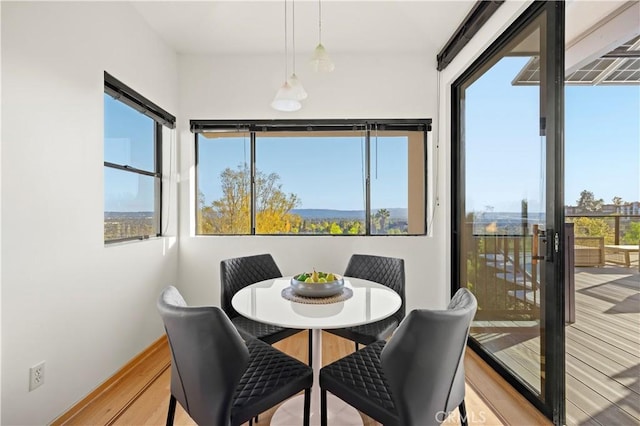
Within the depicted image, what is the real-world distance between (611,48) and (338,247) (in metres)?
2.30

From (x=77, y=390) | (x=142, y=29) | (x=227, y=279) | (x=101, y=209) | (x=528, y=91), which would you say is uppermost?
(x=142, y=29)

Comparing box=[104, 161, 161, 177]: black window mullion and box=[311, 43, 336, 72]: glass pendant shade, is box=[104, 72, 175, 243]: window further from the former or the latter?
box=[311, 43, 336, 72]: glass pendant shade

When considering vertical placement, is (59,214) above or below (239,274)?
above

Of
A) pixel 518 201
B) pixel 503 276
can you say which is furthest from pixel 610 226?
pixel 503 276

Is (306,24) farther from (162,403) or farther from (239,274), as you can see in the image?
(162,403)

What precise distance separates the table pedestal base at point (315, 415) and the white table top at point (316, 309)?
0.61 meters

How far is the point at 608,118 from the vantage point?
1617mm

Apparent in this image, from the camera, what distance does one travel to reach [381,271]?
2332 millimetres

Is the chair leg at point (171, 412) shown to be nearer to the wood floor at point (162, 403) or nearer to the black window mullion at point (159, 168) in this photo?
the wood floor at point (162, 403)

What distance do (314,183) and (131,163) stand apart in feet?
5.37

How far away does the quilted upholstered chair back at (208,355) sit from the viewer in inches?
43.0

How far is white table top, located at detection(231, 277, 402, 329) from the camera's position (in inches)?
51.4

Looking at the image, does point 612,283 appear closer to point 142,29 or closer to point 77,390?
point 77,390

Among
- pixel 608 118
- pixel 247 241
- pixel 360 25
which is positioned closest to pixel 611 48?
pixel 608 118
